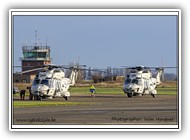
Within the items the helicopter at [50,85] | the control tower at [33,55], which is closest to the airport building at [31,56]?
the control tower at [33,55]

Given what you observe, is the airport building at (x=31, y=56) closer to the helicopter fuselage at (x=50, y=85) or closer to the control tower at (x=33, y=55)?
the control tower at (x=33, y=55)

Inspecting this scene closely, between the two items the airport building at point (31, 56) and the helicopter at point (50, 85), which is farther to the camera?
the helicopter at point (50, 85)

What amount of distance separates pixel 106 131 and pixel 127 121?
630 millimetres

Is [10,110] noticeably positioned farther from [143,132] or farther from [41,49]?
[143,132]

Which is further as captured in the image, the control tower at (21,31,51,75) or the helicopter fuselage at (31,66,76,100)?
the helicopter fuselage at (31,66,76,100)

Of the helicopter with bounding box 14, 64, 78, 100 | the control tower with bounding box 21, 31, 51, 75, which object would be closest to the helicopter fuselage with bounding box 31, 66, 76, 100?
the helicopter with bounding box 14, 64, 78, 100

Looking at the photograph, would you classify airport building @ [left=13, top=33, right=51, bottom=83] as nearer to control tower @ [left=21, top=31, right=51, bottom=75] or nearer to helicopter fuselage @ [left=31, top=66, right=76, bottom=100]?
control tower @ [left=21, top=31, right=51, bottom=75]

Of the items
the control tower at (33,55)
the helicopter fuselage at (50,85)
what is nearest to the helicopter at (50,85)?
the helicopter fuselage at (50,85)

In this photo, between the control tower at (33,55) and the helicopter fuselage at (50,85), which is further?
the helicopter fuselage at (50,85)

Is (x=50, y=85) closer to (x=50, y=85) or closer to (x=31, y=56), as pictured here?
(x=50, y=85)

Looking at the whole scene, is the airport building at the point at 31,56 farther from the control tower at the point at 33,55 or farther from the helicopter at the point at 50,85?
the helicopter at the point at 50,85

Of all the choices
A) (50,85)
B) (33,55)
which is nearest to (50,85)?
(50,85)
